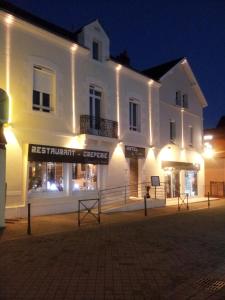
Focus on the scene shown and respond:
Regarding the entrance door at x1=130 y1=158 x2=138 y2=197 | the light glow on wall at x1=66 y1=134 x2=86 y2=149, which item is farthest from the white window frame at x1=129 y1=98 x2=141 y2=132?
the light glow on wall at x1=66 y1=134 x2=86 y2=149

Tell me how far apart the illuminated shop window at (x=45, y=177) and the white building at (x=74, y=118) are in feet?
0.14

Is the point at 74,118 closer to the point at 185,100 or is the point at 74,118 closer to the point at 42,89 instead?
the point at 42,89

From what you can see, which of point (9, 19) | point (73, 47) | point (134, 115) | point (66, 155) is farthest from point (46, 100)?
point (134, 115)

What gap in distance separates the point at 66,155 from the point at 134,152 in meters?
5.39

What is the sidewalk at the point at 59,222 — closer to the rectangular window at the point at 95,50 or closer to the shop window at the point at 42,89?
the shop window at the point at 42,89

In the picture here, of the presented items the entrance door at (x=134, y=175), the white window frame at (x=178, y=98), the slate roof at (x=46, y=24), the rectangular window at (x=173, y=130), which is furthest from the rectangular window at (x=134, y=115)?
the white window frame at (x=178, y=98)

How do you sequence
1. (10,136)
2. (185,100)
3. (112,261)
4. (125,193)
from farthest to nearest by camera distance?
(185,100) → (125,193) → (10,136) → (112,261)

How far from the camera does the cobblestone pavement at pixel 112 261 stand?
232 inches

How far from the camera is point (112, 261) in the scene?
773 centimetres

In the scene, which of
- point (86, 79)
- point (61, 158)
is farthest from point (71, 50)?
point (61, 158)

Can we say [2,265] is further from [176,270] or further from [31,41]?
[31,41]

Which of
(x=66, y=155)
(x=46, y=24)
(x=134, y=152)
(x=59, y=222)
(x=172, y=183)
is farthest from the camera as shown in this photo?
(x=172, y=183)

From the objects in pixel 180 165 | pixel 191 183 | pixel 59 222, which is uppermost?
pixel 180 165

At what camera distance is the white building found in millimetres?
14320
